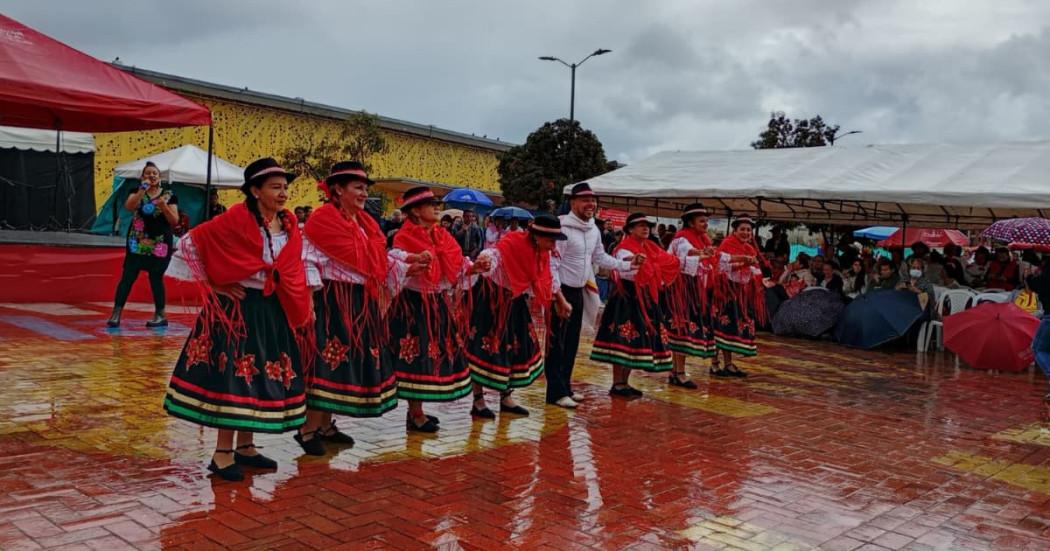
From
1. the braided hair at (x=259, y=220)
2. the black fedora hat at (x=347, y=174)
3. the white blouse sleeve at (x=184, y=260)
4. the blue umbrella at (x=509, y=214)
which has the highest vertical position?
the blue umbrella at (x=509, y=214)

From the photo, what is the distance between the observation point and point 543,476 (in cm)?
479

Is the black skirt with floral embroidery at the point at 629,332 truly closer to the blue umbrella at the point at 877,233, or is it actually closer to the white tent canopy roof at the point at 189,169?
the white tent canopy roof at the point at 189,169

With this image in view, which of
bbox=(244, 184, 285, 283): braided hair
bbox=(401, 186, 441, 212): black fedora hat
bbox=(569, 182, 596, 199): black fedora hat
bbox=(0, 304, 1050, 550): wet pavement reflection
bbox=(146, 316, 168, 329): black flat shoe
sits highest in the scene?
bbox=(569, 182, 596, 199): black fedora hat

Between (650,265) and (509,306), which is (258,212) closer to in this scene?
(509,306)

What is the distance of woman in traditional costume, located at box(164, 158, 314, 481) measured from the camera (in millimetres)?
4207

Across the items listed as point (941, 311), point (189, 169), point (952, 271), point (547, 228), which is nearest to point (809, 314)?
point (941, 311)

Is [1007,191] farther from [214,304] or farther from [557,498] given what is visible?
[214,304]

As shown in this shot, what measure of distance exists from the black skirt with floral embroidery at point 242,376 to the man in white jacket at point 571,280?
101 inches

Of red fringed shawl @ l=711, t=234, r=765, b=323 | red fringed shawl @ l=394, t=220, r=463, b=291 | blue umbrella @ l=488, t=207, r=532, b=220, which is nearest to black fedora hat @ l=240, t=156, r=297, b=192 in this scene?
red fringed shawl @ l=394, t=220, r=463, b=291

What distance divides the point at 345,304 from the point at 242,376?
30.2 inches

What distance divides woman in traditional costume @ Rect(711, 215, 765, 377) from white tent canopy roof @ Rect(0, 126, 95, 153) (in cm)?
1284

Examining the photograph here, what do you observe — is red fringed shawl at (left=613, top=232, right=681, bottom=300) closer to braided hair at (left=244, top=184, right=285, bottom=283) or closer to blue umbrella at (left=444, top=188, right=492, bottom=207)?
braided hair at (left=244, top=184, right=285, bottom=283)

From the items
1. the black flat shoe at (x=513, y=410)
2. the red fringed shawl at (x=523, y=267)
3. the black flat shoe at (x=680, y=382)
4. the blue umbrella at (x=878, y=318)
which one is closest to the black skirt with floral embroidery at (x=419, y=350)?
the red fringed shawl at (x=523, y=267)

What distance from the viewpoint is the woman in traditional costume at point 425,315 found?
5328mm
